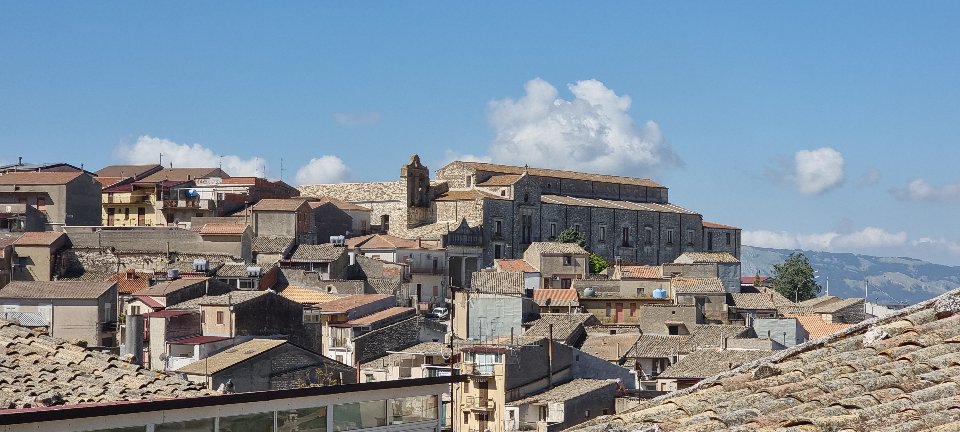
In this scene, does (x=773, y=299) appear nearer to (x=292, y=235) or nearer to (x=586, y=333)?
(x=586, y=333)

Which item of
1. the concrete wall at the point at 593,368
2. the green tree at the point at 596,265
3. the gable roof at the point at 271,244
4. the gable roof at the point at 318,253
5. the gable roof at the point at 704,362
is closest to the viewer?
the gable roof at the point at 704,362

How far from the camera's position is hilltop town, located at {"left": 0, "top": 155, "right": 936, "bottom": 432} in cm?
730

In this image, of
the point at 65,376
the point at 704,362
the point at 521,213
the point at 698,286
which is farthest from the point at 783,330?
the point at 65,376

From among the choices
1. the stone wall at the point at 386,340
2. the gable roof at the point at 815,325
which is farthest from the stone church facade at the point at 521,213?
the stone wall at the point at 386,340

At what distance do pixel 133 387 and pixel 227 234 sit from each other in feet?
174

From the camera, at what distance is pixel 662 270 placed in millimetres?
73438

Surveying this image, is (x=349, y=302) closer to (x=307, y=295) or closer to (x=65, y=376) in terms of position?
(x=307, y=295)

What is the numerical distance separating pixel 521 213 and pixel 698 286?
19394mm

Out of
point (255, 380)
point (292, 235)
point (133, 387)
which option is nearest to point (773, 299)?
point (292, 235)

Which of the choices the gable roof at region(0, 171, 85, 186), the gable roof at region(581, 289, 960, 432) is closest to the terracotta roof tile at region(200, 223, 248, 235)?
the gable roof at region(0, 171, 85, 186)

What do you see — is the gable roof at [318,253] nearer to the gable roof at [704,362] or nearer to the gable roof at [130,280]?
the gable roof at [130,280]

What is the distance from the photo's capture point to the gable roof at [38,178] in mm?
71062

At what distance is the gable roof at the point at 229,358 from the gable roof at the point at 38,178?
34393 millimetres

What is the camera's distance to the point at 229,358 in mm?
37094
